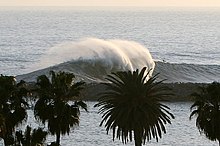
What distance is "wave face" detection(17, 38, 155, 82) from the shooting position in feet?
292

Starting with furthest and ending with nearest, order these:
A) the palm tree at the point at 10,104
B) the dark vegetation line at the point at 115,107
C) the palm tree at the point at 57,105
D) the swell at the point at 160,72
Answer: the swell at the point at 160,72 → the palm tree at the point at 57,105 → the dark vegetation line at the point at 115,107 → the palm tree at the point at 10,104

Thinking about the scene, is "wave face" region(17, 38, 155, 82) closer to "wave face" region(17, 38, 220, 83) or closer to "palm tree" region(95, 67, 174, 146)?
"wave face" region(17, 38, 220, 83)

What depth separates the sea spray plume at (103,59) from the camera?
91188mm

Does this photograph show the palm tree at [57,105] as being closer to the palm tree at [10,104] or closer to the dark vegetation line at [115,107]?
the dark vegetation line at [115,107]

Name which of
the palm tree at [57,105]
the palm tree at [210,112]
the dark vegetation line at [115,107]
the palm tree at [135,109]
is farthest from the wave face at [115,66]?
the palm tree at [135,109]

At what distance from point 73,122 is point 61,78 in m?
2.26

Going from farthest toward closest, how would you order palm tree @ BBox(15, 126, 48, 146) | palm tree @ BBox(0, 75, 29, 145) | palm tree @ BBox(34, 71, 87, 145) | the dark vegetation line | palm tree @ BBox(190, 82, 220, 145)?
palm tree @ BBox(190, 82, 220, 145) < palm tree @ BBox(34, 71, 87, 145) < the dark vegetation line < palm tree @ BBox(0, 75, 29, 145) < palm tree @ BBox(15, 126, 48, 146)

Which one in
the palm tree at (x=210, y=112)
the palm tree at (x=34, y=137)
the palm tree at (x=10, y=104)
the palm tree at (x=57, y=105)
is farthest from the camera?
the palm tree at (x=210, y=112)

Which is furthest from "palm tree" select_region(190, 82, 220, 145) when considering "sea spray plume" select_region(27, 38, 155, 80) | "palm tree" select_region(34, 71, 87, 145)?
"sea spray plume" select_region(27, 38, 155, 80)

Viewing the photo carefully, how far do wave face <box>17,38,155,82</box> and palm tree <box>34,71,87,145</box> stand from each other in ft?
166

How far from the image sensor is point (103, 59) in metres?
95.4

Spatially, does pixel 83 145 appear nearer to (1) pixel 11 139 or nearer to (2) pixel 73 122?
(2) pixel 73 122

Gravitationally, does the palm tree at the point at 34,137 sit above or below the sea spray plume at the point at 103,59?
below

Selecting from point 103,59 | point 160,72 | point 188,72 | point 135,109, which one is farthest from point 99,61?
point 135,109
